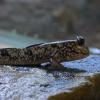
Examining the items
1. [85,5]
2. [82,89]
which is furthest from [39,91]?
[85,5]

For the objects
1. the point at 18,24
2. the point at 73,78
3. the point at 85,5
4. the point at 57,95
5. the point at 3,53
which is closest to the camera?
the point at 57,95

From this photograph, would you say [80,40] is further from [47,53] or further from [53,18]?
[53,18]

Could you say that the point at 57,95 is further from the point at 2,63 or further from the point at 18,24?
the point at 18,24

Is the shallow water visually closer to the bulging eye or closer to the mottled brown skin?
the mottled brown skin

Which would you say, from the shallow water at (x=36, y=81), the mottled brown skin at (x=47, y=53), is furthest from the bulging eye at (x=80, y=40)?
the shallow water at (x=36, y=81)

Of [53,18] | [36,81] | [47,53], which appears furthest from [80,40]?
[53,18]

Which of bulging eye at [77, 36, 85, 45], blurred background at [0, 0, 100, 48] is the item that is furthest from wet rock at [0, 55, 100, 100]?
blurred background at [0, 0, 100, 48]

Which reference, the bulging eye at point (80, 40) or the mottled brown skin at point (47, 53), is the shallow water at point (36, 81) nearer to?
the mottled brown skin at point (47, 53)
